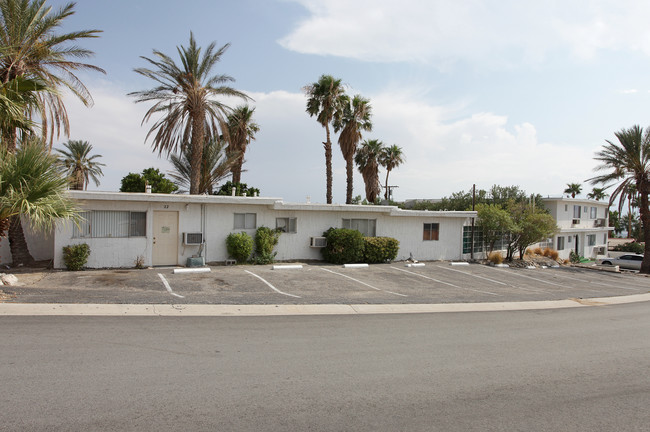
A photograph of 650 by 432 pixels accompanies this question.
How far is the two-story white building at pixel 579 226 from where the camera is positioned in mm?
36438

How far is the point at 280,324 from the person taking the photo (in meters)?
8.82

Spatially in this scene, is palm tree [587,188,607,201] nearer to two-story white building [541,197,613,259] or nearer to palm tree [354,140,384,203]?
two-story white building [541,197,613,259]

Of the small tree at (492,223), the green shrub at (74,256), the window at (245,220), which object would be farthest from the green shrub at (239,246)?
the small tree at (492,223)

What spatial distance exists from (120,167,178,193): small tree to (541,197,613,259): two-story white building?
30248 mm

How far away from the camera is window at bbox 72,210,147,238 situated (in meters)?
15.3

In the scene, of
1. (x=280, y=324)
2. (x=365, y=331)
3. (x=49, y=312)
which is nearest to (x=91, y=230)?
(x=49, y=312)

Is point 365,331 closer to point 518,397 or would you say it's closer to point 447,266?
point 518,397

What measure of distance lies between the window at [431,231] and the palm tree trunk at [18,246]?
1808 centimetres

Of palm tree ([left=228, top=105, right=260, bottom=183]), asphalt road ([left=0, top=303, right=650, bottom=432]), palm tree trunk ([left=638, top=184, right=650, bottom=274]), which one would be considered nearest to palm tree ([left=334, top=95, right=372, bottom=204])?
palm tree ([left=228, top=105, right=260, bottom=183])

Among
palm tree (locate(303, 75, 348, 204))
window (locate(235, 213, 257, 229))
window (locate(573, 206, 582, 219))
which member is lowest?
window (locate(235, 213, 257, 229))

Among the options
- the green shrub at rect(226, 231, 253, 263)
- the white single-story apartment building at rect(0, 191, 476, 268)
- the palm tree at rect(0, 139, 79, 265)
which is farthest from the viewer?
the green shrub at rect(226, 231, 253, 263)

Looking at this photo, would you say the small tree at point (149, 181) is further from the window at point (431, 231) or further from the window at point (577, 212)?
the window at point (577, 212)

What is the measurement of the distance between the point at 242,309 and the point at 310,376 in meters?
4.75

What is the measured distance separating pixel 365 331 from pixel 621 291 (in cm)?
1548
